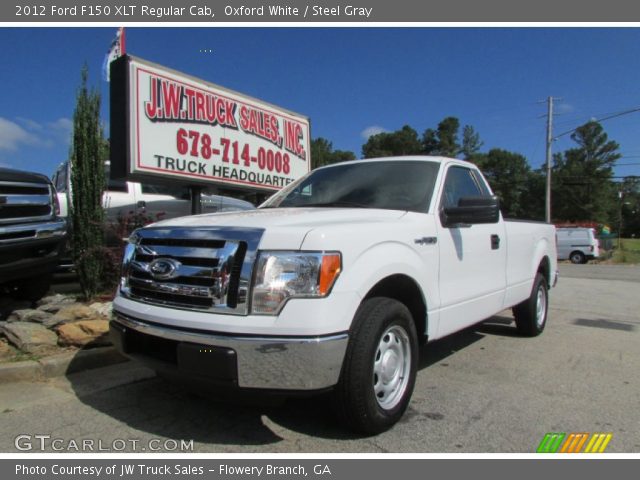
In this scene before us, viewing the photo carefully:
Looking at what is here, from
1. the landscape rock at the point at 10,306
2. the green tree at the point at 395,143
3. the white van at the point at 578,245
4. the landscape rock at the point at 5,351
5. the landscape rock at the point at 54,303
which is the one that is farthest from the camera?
the green tree at the point at 395,143

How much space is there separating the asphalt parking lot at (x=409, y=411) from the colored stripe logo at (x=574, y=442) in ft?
0.20

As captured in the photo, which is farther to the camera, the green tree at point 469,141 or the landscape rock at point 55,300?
the green tree at point 469,141

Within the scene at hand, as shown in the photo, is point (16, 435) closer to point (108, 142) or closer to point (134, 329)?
point (134, 329)

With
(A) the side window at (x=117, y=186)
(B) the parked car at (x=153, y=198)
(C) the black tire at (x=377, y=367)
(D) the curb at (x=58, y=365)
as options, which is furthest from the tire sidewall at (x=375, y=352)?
(A) the side window at (x=117, y=186)

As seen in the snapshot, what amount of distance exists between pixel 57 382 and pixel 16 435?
1043mm

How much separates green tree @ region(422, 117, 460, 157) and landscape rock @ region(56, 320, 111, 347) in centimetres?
5591

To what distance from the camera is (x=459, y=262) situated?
3.96 m

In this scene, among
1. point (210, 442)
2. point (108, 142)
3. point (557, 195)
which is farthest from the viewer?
point (557, 195)

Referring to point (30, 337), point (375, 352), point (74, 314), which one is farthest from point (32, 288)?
point (375, 352)

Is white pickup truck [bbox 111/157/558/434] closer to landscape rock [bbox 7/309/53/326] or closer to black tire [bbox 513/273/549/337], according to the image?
black tire [bbox 513/273/549/337]

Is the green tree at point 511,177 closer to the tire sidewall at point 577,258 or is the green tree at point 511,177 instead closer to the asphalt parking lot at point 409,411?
the tire sidewall at point 577,258

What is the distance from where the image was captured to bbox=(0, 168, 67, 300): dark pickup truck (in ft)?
16.5

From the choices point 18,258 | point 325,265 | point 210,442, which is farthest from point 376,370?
point 18,258

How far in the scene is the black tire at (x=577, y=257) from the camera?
2831cm
